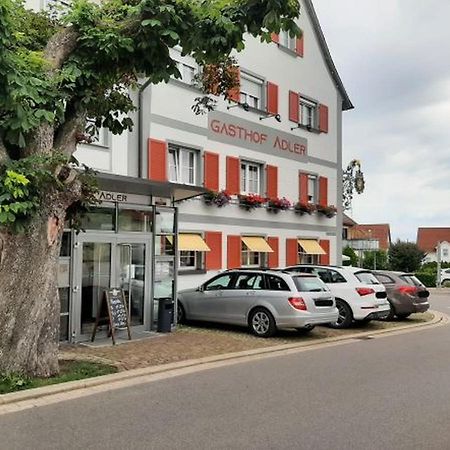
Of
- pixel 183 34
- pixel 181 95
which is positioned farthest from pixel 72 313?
pixel 181 95

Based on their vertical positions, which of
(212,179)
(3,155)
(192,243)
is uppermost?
(212,179)

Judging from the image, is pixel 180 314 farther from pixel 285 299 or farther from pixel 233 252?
pixel 233 252

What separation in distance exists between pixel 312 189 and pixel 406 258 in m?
34.6

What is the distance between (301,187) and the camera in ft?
78.2

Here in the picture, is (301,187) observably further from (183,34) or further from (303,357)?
(183,34)

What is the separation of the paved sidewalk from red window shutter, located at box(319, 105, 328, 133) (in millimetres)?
11109

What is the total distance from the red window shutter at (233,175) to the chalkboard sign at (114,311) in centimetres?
844

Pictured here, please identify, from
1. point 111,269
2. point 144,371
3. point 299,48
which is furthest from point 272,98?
point 144,371

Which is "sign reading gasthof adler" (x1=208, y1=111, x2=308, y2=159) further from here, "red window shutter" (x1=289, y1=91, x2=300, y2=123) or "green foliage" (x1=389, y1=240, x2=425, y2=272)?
"green foliage" (x1=389, y1=240, x2=425, y2=272)

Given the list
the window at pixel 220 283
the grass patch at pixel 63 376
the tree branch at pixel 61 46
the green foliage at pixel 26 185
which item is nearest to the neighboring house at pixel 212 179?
the window at pixel 220 283

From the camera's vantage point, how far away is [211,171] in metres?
19.6

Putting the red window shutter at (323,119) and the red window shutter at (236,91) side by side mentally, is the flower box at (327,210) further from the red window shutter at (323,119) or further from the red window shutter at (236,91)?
the red window shutter at (236,91)

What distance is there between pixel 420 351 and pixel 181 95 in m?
10.7

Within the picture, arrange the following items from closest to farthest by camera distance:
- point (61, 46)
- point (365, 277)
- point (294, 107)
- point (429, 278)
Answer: point (61, 46)
point (365, 277)
point (294, 107)
point (429, 278)
